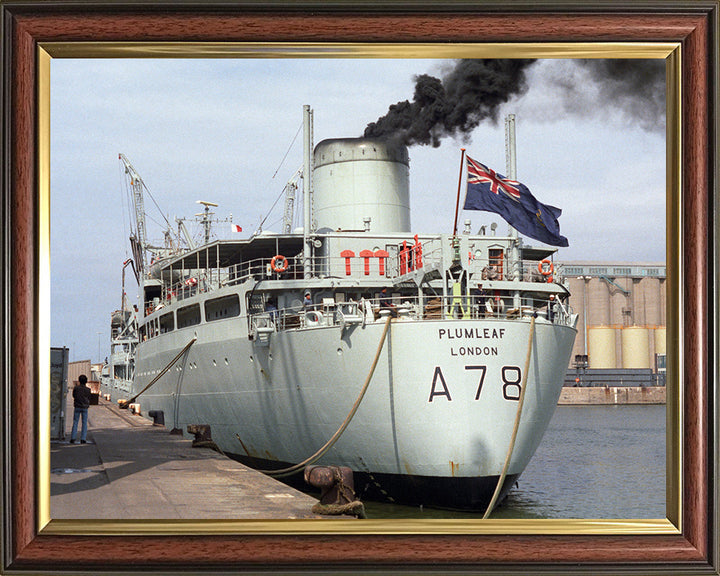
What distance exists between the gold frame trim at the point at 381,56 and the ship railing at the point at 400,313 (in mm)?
10206

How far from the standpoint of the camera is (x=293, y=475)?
20719 millimetres

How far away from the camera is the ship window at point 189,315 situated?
27953 millimetres

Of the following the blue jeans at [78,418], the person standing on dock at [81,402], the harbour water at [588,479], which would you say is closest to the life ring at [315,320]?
the harbour water at [588,479]

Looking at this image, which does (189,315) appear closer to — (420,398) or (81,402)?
(81,402)

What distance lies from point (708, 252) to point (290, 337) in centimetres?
1452

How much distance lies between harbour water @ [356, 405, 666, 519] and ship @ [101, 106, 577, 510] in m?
1.43

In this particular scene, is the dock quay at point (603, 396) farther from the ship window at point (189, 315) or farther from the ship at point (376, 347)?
the ship window at point (189, 315)

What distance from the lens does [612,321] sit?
56969 millimetres

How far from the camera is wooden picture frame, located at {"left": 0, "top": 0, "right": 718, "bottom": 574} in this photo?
5965 mm

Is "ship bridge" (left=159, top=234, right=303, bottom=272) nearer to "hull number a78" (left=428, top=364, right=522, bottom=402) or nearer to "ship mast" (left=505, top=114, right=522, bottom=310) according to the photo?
"ship mast" (left=505, top=114, right=522, bottom=310)

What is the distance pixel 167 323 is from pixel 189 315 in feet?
12.7

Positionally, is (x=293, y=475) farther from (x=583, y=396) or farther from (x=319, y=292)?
(x=583, y=396)

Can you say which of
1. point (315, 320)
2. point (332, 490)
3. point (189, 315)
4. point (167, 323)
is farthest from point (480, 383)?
point (167, 323)

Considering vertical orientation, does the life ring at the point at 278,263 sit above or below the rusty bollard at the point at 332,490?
above
